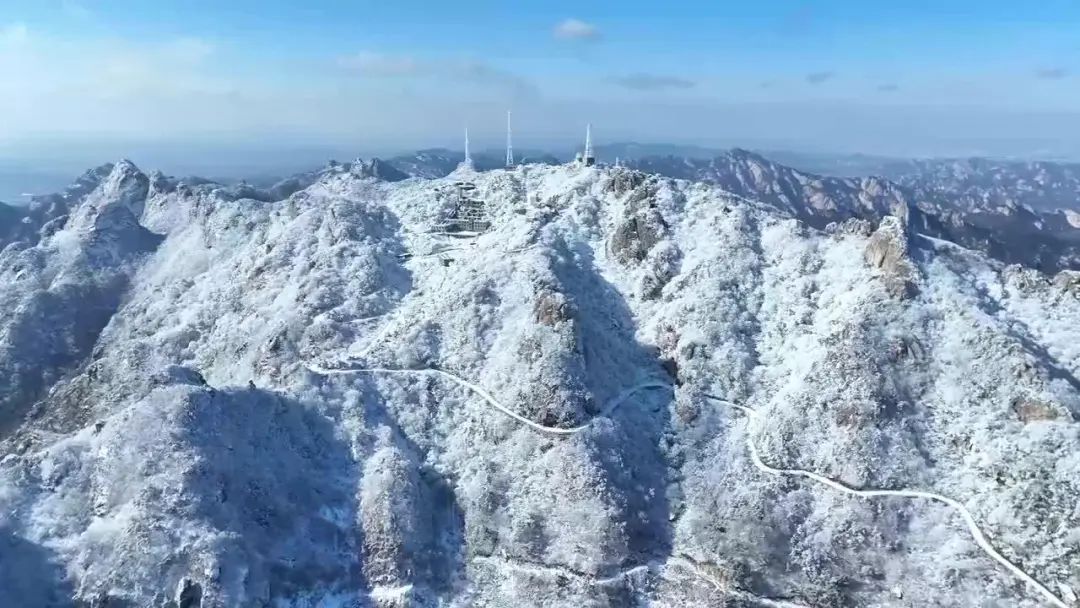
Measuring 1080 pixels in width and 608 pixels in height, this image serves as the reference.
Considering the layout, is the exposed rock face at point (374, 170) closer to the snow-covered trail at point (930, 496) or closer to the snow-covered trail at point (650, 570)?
the snow-covered trail at point (930, 496)

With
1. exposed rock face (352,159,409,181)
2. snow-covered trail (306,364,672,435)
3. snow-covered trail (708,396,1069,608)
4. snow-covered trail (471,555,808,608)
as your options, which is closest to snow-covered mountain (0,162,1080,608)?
snow-covered trail (471,555,808,608)

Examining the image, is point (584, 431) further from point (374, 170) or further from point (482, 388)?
point (374, 170)

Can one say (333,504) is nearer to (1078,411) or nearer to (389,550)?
(389,550)

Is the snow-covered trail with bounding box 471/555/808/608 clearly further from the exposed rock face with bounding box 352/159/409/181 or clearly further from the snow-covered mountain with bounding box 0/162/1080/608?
the exposed rock face with bounding box 352/159/409/181

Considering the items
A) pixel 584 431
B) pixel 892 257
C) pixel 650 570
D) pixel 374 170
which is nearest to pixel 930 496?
pixel 650 570

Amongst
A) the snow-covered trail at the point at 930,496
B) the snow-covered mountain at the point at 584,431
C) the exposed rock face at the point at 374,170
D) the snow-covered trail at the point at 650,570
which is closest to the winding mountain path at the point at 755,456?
the snow-covered trail at the point at 930,496

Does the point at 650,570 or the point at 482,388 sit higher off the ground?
the point at 482,388
